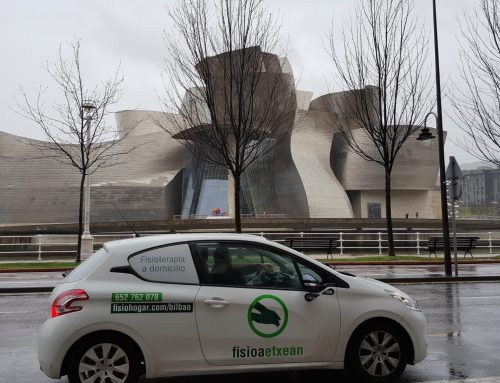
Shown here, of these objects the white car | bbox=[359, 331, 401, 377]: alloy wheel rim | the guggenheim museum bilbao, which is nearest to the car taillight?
the white car

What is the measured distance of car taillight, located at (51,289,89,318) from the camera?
179 inches

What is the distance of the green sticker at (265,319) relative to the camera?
4691 mm

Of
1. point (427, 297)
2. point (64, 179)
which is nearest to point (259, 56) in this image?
point (427, 297)

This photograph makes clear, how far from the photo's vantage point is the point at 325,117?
196 ft

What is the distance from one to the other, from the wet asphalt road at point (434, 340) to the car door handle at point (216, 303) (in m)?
0.96

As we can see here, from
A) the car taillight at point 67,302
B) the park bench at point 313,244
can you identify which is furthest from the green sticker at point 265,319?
the park bench at point 313,244

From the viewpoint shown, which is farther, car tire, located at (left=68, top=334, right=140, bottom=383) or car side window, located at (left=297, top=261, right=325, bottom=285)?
car side window, located at (left=297, top=261, right=325, bottom=285)

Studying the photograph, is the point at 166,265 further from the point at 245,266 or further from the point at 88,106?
the point at 88,106

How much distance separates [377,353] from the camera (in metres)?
4.94

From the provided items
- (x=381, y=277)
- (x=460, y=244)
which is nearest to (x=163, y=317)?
(x=381, y=277)

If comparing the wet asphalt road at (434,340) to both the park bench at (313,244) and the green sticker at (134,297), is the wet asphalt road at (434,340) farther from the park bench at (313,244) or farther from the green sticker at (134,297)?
the park bench at (313,244)

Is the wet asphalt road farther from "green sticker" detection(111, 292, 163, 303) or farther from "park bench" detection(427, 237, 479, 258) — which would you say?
"park bench" detection(427, 237, 479, 258)

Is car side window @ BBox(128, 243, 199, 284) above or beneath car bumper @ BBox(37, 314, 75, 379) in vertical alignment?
above

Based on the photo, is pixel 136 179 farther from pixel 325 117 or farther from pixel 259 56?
pixel 259 56
